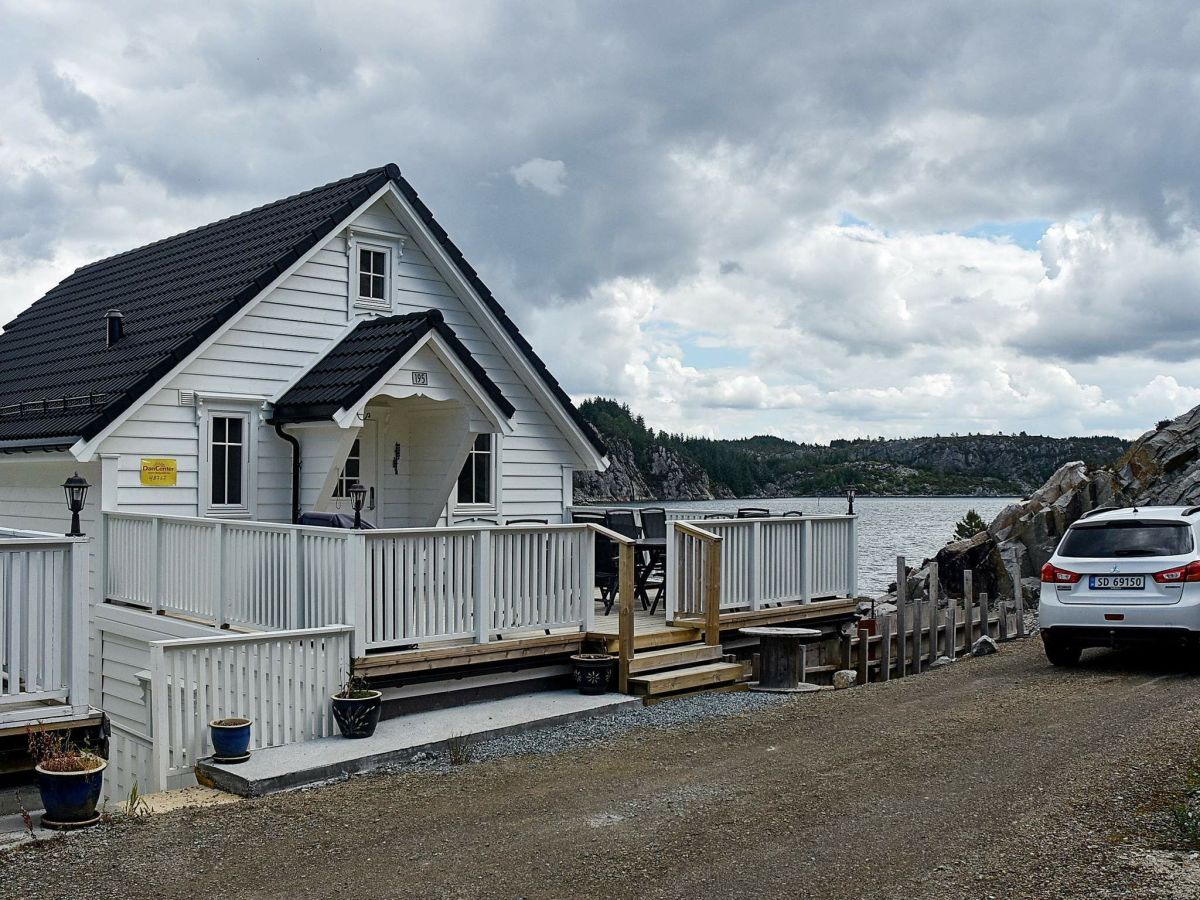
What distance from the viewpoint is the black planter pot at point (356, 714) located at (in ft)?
34.0

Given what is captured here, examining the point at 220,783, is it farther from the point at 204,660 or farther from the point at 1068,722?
the point at 1068,722

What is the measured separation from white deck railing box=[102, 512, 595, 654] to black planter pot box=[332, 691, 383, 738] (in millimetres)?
599

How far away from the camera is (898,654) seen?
59.9ft

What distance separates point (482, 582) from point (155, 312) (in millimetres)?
7789

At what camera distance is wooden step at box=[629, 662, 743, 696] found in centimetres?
1261

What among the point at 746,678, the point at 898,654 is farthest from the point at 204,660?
the point at 898,654

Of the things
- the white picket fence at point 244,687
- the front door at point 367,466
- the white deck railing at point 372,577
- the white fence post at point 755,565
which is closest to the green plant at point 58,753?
the white picket fence at point 244,687

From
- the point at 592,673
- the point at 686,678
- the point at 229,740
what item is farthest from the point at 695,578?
the point at 229,740

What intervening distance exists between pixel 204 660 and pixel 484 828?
3.32 metres

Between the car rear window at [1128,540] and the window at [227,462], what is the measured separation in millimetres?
10193

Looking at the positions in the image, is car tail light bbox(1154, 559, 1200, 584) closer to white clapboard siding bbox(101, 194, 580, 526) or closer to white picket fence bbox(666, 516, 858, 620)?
white picket fence bbox(666, 516, 858, 620)

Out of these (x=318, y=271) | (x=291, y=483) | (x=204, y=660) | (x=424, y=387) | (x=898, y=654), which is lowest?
(x=898, y=654)

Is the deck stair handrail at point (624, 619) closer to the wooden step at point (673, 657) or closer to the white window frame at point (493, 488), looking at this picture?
the wooden step at point (673, 657)

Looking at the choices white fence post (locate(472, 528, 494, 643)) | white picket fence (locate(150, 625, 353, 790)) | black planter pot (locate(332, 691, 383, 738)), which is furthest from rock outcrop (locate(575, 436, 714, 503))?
black planter pot (locate(332, 691, 383, 738))
